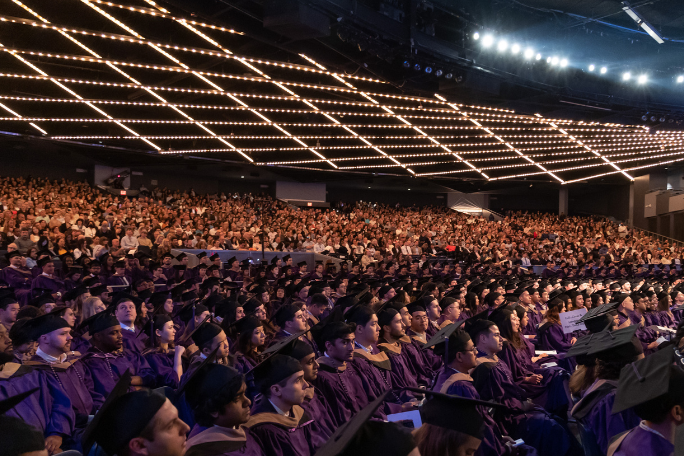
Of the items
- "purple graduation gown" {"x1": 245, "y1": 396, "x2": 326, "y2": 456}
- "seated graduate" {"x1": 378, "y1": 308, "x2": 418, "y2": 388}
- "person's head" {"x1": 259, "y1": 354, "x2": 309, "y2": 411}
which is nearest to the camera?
"purple graduation gown" {"x1": 245, "y1": 396, "x2": 326, "y2": 456}

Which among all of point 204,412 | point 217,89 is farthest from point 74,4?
point 204,412

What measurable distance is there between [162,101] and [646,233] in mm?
25735

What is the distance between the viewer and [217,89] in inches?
578

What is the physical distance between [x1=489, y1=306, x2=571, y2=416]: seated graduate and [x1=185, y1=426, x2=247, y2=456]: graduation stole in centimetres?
335

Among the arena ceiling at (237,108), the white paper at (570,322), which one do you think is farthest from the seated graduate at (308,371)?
the arena ceiling at (237,108)

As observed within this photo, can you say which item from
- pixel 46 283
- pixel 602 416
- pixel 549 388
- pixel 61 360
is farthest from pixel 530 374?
pixel 46 283

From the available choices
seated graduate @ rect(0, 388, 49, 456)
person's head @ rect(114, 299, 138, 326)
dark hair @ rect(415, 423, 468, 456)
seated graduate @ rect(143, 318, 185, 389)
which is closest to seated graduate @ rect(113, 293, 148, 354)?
person's head @ rect(114, 299, 138, 326)

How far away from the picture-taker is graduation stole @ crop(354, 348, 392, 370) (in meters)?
5.11

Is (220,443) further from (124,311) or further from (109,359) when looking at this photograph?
(124,311)

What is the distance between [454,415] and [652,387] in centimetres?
89

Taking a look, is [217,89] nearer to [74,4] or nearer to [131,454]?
[74,4]

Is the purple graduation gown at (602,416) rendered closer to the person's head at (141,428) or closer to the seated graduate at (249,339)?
the person's head at (141,428)

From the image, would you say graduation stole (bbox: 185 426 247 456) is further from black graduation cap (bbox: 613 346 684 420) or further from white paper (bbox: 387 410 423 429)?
black graduation cap (bbox: 613 346 684 420)

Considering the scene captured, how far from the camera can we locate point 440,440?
2574 millimetres
